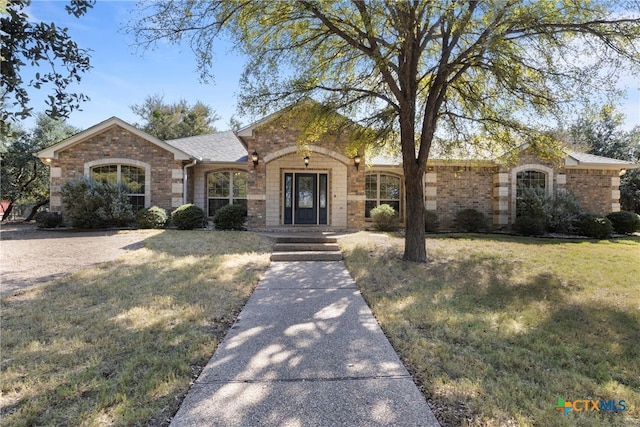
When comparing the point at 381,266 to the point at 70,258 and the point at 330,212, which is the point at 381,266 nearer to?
the point at 330,212

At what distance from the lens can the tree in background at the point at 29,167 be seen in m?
20.6

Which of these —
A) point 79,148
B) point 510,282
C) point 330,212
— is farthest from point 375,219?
point 79,148

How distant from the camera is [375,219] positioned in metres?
14.2

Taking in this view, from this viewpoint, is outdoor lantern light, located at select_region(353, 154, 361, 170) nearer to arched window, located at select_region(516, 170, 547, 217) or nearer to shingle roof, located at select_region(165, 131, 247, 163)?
shingle roof, located at select_region(165, 131, 247, 163)

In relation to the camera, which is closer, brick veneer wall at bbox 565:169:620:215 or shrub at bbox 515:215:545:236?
shrub at bbox 515:215:545:236

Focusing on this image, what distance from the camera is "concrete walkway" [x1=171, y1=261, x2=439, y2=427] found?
2.45m

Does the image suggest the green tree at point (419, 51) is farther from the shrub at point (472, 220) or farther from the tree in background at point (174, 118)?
the tree in background at point (174, 118)

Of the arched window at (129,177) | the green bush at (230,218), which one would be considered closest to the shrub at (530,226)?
the green bush at (230,218)

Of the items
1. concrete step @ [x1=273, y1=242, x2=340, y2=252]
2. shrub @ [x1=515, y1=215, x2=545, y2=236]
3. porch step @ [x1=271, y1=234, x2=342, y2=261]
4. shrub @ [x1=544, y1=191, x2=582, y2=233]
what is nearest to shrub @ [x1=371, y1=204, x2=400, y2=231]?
porch step @ [x1=271, y1=234, x2=342, y2=261]

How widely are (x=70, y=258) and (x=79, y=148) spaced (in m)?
7.54

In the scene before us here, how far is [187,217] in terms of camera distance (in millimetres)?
12625

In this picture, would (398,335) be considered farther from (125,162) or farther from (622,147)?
(622,147)

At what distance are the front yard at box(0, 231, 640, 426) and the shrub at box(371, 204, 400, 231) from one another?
594 cm

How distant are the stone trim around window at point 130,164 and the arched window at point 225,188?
2.39 m
